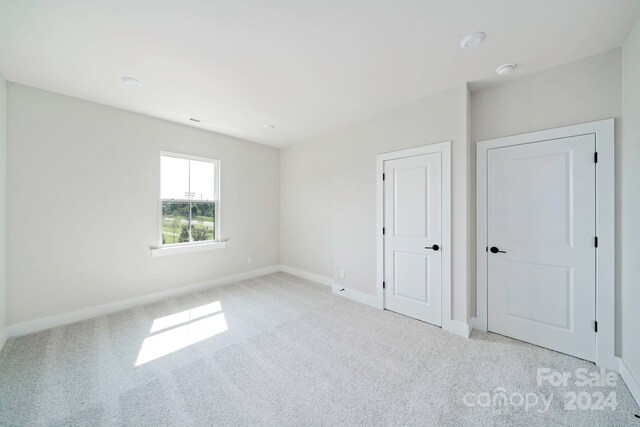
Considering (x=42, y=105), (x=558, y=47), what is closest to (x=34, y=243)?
(x=42, y=105)

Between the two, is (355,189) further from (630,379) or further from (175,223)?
(630,379)

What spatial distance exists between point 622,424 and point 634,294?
87 cm

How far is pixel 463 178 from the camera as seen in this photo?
2520mm

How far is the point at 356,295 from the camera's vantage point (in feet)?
11.6

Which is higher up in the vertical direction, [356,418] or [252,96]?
[252,96]

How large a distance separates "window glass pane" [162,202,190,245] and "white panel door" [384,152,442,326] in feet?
10.3

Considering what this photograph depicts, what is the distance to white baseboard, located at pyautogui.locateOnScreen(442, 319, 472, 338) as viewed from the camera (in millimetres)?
2492

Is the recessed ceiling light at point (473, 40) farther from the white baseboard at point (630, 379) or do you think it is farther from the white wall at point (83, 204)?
the white wall at point (83, 204)

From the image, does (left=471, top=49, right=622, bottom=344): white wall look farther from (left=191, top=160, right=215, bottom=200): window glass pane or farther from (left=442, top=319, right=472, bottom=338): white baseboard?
(left=191, top=160, right=215, bottom=200): window glass pane

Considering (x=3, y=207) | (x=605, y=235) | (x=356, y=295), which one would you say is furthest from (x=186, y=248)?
(x=605, y=235)

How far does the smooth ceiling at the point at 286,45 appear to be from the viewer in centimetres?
156

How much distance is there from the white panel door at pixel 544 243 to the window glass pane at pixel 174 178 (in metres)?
4.19

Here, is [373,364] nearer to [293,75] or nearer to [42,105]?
[293,75]

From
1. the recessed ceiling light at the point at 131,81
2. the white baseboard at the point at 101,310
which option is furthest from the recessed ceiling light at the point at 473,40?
the white baseboard at the point at 101,310
